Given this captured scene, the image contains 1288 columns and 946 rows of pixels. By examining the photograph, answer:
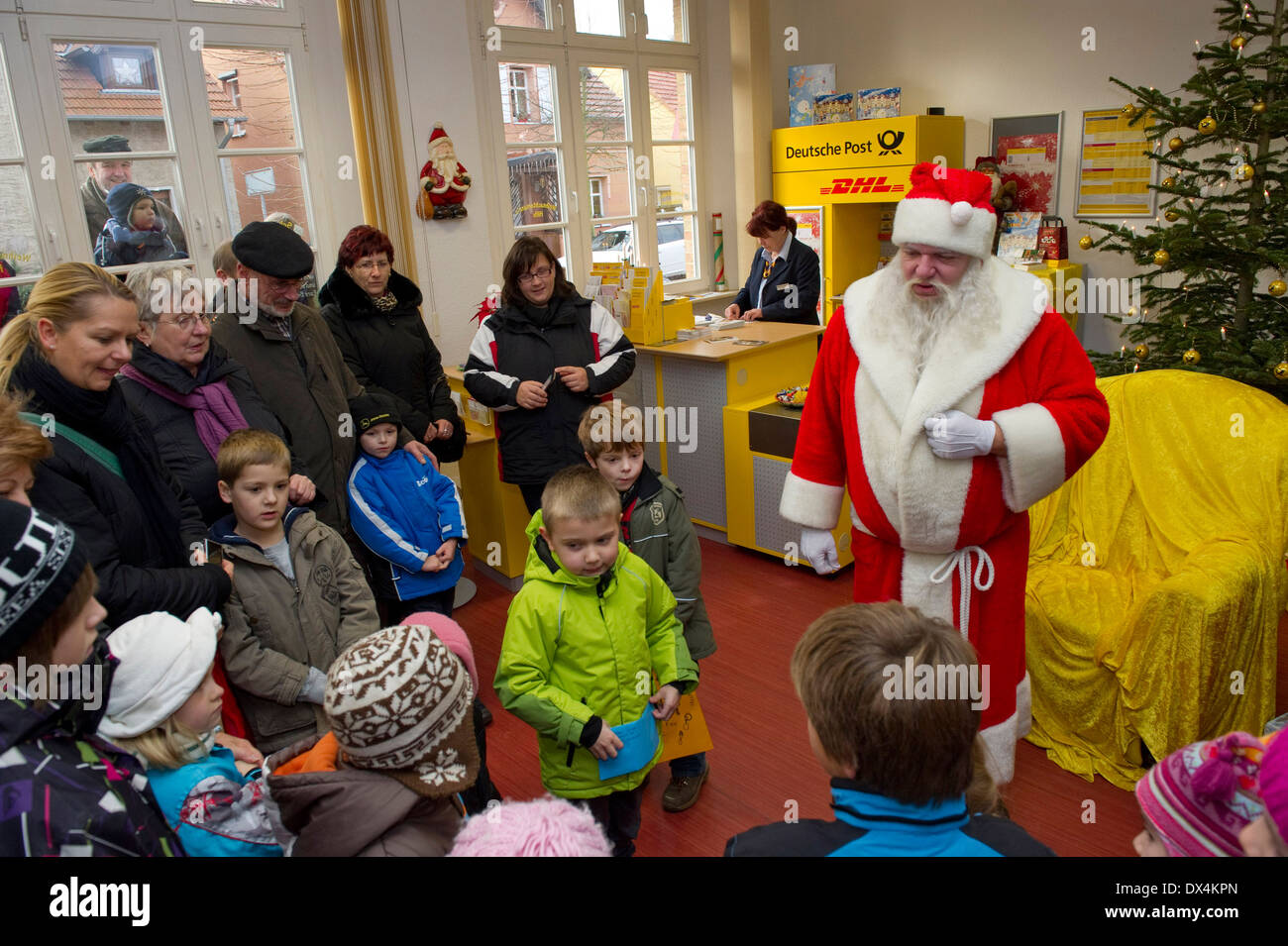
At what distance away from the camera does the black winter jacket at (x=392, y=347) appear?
3.43 meters

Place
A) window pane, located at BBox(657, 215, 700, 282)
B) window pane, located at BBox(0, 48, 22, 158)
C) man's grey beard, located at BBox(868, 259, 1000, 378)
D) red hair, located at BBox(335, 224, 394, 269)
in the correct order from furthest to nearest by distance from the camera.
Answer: window pane, located at BBox(657, 215, 700, 282) → window pane, located at BBox(0, 48, 22, 158) → red hair, located at BBox(335, 224, 394, 269) → man's grey beard, located at BBox(868, 259, 1000, 378)

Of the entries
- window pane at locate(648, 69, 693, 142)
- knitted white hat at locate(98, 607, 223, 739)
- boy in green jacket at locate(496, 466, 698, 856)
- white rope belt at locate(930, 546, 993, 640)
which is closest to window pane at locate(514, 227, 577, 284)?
window pane at locate(648, 69, 693, 142)

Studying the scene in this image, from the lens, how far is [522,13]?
5.89m

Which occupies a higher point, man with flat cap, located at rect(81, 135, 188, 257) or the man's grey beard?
man with flat cap, located at rect(81, 135, 188, 257)

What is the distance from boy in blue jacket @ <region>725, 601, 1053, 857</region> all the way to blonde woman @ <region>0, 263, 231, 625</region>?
4.44 ft

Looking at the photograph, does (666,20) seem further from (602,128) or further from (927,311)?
(927,311)

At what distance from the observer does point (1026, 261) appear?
5.83 meters

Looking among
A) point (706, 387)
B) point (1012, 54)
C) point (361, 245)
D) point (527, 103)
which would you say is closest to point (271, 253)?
point (361, 245)

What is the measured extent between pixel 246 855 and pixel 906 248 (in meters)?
1.79

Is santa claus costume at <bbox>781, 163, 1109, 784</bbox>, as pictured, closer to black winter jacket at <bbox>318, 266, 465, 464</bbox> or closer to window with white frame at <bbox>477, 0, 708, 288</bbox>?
black winter jacket at <bbox>318, 266, 465, 464</bbox>

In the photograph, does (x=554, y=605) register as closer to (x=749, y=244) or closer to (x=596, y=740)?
(x=596, y=740)

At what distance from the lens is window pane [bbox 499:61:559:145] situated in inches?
231

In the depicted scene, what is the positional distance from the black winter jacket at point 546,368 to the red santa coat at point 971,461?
1.44m

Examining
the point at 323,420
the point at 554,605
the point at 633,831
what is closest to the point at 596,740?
the point at 554,605
